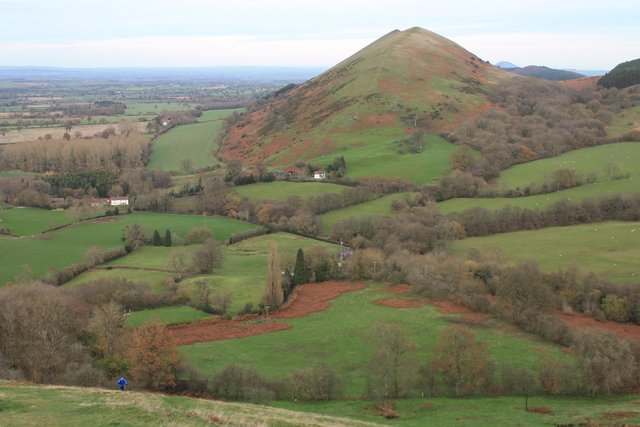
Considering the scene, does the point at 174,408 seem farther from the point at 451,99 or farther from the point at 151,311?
the point at 451,99

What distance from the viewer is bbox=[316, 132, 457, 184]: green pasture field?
10325 centimetres

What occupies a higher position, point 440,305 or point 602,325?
point 602,325

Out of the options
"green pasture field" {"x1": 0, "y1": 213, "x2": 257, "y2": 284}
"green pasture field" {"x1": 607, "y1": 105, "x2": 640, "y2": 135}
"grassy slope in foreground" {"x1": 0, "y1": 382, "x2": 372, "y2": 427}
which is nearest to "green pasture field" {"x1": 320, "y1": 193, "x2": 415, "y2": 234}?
"green pasture field" {"x1": 0, "y1": 213, "x2": 257, "y2": 284}

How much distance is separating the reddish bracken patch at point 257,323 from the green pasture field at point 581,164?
151 ft

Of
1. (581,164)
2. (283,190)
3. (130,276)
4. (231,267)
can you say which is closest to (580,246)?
(581,164)

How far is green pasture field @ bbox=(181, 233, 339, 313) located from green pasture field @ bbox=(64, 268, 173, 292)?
3.11 m

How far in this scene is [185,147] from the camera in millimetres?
153375

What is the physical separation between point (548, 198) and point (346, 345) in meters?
52.8

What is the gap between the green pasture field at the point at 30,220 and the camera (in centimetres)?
8500

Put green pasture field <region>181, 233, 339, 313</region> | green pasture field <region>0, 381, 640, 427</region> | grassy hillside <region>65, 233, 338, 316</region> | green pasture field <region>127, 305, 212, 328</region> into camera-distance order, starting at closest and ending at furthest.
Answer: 1. green pasture field <region>0, 381, 640, 427</region>
2. green pasture field <region>127, 305, 212, 328</region>
3. green pasture field <region>181, 233, 339, 313</region>
4. grassy hillside <region>65, 233, 338, 316</region>

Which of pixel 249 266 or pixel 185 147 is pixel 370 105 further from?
pixel 249 266

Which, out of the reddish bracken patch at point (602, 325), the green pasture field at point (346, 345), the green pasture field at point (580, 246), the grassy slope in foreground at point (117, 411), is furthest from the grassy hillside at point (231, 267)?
the reddish bracken patch at point (602, 325)

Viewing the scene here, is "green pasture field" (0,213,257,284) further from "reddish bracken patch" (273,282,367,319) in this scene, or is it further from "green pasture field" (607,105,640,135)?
"green pasture field" (607,105,640,135)

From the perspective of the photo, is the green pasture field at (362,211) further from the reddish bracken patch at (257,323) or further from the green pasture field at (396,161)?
the reddish bracken patch at (257,323)
